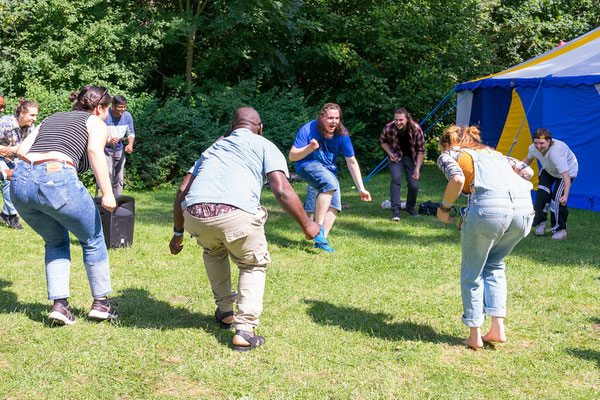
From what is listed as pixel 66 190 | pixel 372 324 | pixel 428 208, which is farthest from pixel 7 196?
pixel 428 208

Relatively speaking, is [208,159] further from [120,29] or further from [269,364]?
[120,29]

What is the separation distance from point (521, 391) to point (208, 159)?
2387mm

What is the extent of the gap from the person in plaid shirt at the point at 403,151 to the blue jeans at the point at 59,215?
220 inches

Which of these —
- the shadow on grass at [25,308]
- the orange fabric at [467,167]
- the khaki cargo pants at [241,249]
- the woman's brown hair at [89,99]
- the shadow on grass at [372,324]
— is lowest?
the shadow on grass at [25,308]

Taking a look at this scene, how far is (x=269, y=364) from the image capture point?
3.88 meters

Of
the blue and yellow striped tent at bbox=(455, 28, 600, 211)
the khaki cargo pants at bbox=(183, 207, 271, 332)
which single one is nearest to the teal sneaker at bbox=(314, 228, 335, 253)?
the khaki cargo pants at bbox=(183, 207, 271, 332)

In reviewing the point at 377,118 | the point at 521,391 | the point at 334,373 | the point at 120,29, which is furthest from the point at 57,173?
the point at 377,118

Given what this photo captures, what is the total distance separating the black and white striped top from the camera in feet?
13.6

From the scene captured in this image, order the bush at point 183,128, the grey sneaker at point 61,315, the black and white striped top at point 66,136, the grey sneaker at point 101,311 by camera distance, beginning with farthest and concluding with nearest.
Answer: the bush at point 183,128 < the grey sneaker at point 101,311 < the grey sneaker at point 61,315 < the black and white striped top at point 66,136

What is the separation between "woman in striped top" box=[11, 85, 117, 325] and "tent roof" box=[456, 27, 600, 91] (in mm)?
8245

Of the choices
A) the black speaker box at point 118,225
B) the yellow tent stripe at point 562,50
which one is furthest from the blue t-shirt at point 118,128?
the yellow tent stripe at point 562,50

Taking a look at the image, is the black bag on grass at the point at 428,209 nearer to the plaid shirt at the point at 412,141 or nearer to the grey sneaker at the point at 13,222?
the plaid shirt at the point at 412,141

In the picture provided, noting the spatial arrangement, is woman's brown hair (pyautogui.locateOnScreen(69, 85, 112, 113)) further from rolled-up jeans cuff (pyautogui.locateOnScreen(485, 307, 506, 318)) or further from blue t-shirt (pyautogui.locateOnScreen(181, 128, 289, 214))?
rolled-up jeans cuff (pyautogui.locateOnScreen(485, 307, 506, 318))

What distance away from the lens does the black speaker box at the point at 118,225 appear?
267 inches
